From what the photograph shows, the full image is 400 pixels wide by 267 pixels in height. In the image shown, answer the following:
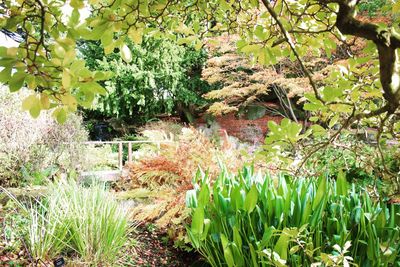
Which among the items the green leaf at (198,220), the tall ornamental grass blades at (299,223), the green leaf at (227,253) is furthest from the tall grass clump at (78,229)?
the green leaf at (227,253)

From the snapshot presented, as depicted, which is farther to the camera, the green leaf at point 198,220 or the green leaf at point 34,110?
the green leaf at point 198,220

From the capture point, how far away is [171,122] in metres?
11.0

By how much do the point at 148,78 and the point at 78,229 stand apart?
305 inches

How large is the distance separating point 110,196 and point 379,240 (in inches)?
93.2

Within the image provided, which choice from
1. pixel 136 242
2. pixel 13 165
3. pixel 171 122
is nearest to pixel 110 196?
pixel 136 242

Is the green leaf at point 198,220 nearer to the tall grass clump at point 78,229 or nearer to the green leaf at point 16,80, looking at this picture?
the tall grass clump at point 78,229

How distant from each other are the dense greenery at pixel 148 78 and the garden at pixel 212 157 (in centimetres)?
203

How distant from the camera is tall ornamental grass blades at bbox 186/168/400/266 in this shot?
176 centimetres

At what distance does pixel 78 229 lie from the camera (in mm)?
2867

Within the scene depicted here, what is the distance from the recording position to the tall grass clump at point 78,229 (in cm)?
284

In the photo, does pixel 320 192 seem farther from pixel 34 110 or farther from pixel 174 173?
pixel 174 173

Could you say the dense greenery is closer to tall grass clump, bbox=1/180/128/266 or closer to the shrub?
the shrub

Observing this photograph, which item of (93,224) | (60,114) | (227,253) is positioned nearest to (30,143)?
→ (93,224)

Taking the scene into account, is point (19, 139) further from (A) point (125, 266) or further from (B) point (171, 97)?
(B) point (171, 97)
